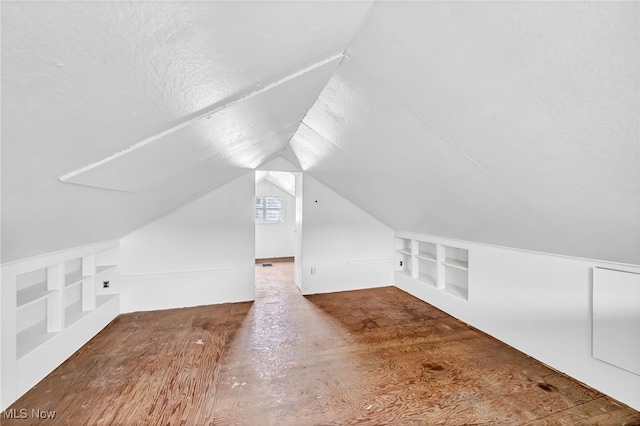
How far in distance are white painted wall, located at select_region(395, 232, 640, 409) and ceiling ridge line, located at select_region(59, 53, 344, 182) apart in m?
2.51

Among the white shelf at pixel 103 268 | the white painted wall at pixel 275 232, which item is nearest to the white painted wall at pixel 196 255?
the white shelf at pixel 103 268

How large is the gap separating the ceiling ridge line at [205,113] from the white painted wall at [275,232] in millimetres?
5949

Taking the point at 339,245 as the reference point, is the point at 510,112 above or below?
above

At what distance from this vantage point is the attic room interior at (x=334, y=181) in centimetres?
90

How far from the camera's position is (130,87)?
915 mm

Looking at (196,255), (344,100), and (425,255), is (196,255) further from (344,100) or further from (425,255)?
(425,255)

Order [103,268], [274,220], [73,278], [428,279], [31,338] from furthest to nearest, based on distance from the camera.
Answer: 1. [274,220]
2. [428,279]
3. [103,268]
4. [73,278]
5. [31,338]

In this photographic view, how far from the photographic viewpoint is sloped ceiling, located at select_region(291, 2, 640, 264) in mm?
965

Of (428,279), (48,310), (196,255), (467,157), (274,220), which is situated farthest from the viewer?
(274,220)

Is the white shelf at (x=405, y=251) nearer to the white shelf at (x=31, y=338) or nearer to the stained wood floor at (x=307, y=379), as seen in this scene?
the stained wood floor at (x=307, y=379)

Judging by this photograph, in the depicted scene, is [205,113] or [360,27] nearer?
[360,27]

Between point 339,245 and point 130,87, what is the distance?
382 centimetres

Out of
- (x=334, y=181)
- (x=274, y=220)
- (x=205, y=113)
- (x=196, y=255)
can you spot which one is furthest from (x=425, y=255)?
(x=274, y=220)

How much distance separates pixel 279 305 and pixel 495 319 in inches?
104
